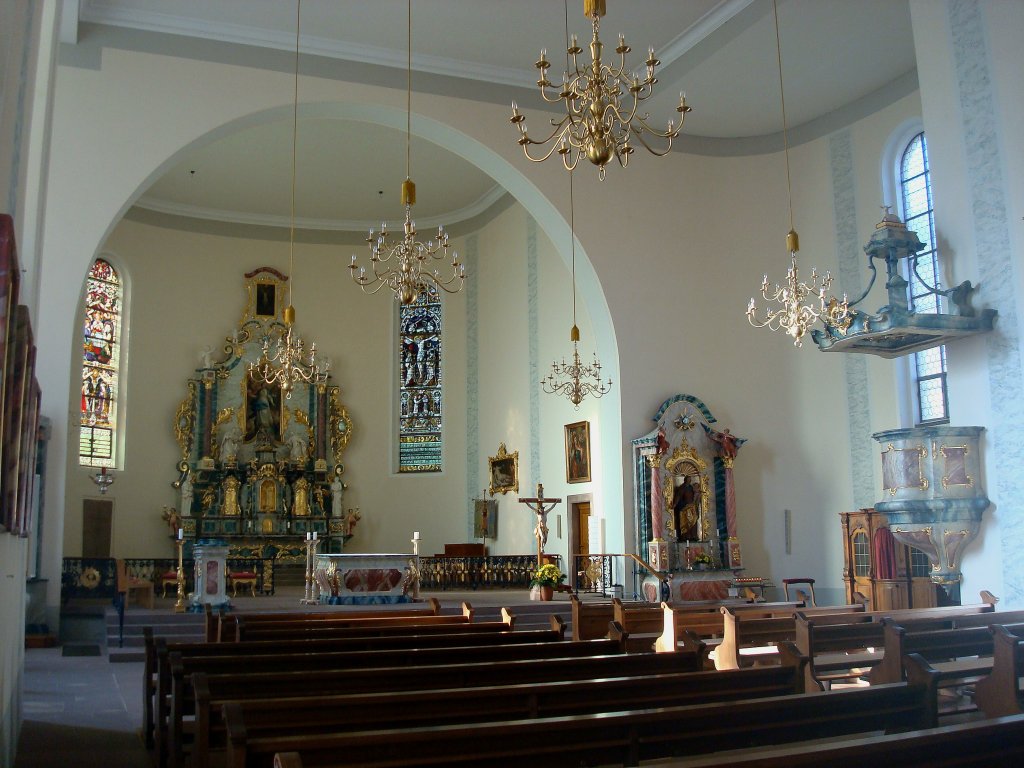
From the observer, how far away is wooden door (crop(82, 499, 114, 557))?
56.4ft

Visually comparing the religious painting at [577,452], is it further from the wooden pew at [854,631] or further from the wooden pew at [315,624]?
the wooden pew at [854,631]

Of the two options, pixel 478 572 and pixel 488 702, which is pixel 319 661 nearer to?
pixel 488 702

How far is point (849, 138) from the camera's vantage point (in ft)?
48.7

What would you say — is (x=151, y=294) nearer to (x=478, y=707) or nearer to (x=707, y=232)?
(x=707, y=232)

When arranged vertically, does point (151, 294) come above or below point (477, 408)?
above

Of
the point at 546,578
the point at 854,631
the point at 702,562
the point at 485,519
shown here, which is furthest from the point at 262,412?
the point at 854,631

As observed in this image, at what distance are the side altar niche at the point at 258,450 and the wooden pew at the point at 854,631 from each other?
1288cm

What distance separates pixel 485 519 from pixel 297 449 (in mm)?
3958

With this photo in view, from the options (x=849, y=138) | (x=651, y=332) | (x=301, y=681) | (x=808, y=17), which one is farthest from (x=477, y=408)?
(x=301, y=681)

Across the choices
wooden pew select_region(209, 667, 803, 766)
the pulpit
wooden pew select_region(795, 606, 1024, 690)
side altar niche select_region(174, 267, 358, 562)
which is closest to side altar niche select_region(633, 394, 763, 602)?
the pulpit

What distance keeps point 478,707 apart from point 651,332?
1110 centimetres

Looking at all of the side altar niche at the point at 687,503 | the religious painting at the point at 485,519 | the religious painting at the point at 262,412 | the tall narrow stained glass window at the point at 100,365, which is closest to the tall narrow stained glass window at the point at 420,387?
the religious painting at the point at 485,519

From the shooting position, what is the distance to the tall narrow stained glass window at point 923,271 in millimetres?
13211

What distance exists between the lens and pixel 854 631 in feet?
20.6
